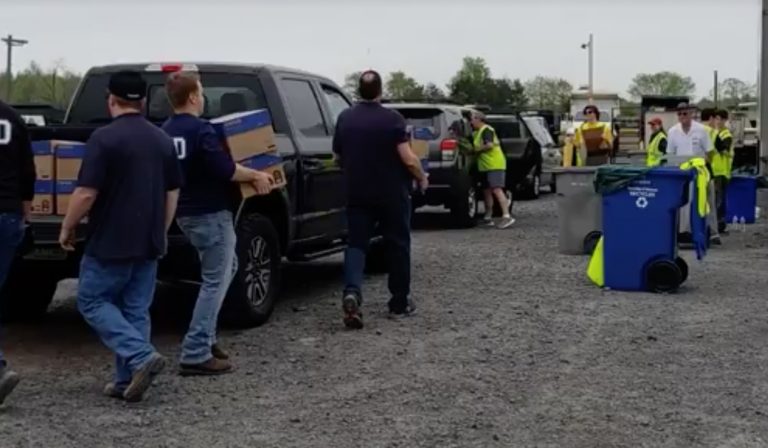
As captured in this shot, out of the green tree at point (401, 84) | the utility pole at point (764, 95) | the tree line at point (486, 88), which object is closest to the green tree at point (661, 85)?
the tree line at point (486, 88)

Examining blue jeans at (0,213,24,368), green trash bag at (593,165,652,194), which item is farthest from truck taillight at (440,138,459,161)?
blue jeans at (0,213,24,368)

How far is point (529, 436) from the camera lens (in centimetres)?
492

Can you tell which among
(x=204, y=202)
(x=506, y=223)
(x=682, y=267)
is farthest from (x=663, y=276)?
(x=506, y=223)

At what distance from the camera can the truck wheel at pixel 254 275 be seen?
692 centimetres

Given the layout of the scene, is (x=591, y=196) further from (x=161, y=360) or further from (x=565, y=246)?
(x=161, y=360)

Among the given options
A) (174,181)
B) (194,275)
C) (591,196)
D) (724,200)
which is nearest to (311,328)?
(194,275)

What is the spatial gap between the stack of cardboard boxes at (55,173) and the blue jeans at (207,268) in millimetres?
668

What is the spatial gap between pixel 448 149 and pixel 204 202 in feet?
26.1

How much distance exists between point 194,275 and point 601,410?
105 inches

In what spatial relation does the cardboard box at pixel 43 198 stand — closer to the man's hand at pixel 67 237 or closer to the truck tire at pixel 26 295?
the man's hand at pixel 67 237

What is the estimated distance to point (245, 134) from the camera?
6.21m

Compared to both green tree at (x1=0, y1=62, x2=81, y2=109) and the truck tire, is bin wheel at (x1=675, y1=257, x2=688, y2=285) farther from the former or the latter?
green tree at (x1=0, y1=62, x2=81, y2=109)

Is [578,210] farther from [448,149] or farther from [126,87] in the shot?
[126,87]

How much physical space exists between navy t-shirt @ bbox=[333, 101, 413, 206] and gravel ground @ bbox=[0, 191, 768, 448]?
0.96 meters
